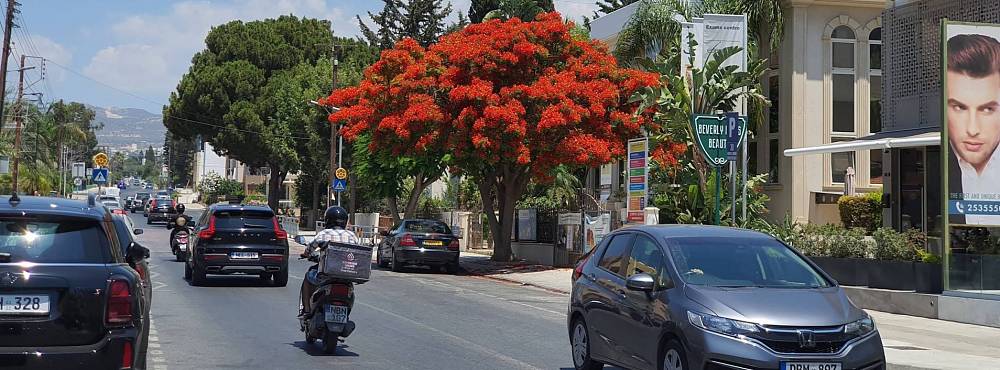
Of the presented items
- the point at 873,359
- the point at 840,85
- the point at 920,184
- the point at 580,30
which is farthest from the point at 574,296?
the point at 580,30

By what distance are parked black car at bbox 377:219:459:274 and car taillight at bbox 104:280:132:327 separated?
20.7m

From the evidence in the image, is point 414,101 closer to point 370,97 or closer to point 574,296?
point 370,97

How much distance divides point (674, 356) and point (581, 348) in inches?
83.6

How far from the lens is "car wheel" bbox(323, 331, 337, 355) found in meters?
11.9

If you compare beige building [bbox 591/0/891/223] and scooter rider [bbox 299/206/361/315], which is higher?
beige building [bbox 591/0/891/223]

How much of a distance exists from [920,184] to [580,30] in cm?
1885

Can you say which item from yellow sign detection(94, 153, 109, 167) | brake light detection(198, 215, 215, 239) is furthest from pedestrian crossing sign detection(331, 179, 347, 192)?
brake light detection(198, 215, 215, 239)

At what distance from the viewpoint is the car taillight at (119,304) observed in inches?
299

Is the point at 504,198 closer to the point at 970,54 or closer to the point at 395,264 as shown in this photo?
the point at 395,264

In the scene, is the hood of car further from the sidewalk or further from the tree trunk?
the tree trunk

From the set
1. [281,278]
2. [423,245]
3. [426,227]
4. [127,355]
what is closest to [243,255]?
[281,278]

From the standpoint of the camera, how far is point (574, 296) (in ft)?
36.9

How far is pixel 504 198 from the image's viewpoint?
32219 millimetres

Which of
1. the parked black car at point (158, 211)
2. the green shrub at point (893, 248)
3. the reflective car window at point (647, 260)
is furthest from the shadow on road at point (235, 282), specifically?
the parked black car at point (158, 211)
